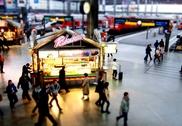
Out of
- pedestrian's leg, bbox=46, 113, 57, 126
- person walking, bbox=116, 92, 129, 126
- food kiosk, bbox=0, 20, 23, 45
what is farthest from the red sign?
food kiosk, bbox=0, 20, 23, 45

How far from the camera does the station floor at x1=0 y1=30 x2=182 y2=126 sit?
10.2 m

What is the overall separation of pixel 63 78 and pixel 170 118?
5.35m

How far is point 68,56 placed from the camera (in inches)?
563

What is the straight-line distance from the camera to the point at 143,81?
15.7 meters

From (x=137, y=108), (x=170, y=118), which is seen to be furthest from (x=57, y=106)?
(x=170, y=118)

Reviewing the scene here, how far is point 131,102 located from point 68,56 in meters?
4.16

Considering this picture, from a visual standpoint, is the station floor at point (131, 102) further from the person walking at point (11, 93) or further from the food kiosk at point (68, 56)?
the food kiosk at point (68, 56)

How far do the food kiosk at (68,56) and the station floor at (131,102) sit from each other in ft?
3.86

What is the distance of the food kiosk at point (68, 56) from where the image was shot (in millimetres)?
13773

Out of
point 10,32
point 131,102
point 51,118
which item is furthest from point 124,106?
point 10,32

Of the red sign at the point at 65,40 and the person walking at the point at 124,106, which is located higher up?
the red sign at the point at 65,40

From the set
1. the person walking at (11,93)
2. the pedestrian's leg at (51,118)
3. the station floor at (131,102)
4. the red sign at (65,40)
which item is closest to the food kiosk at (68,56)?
the red sign at (65,40)

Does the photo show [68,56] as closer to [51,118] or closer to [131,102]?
[131,102]

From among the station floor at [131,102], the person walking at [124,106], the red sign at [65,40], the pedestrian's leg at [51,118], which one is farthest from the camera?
the red sign at [65,40]
